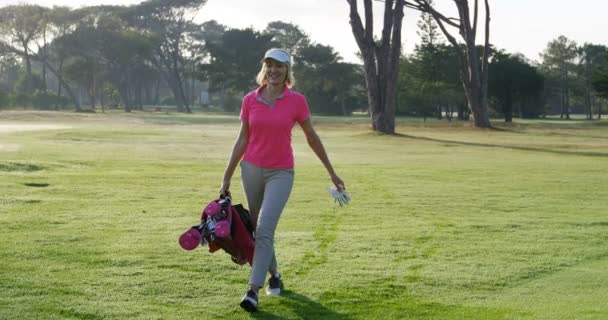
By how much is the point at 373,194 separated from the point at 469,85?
1454 inches

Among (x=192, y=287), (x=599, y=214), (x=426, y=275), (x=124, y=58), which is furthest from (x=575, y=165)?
(x=124, y=58)

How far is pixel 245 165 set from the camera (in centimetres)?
717

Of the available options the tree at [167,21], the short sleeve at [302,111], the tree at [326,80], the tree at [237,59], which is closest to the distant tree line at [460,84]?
the tree at [326,80]

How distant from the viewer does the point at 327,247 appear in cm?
991

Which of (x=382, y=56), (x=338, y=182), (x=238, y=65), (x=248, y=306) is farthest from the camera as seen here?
(x=238, y=65)

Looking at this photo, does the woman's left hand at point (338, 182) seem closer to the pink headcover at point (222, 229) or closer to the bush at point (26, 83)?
the pink headcover at point (222, 229)

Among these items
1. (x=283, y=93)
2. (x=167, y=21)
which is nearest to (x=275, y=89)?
(x=283, y=93)

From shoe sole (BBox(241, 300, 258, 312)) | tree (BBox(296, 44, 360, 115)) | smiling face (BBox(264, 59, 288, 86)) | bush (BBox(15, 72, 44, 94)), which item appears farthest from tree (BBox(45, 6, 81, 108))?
shoe sole (BBox(241, 300, 258, 312))

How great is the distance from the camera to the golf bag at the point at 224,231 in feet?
Answer: 22.7

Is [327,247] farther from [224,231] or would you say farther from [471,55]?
[471,55]

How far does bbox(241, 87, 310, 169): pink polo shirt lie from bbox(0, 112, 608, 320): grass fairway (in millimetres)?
1186

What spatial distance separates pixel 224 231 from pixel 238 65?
86960mm

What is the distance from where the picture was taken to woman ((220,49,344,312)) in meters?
6.99

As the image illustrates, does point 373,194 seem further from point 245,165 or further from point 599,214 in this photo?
point 245,165
